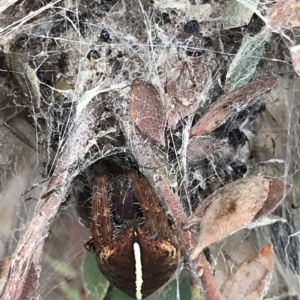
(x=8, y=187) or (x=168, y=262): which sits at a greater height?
(x=8, y=187)

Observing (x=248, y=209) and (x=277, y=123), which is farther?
(x=277, y=123)

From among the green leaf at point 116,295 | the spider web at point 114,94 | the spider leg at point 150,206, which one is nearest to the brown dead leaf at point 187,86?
the spider web at point 114,94

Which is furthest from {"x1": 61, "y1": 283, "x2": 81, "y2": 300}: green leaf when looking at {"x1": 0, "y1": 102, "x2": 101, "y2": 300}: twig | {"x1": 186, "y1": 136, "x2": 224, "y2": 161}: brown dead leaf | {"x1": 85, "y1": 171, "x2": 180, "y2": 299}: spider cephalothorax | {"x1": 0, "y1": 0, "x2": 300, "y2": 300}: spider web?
{"x1": 186, "y1": 136, "x2": 224, "y2": 161}: brown dead leaf

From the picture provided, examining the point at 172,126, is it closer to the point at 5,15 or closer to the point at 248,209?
the point at 248,209

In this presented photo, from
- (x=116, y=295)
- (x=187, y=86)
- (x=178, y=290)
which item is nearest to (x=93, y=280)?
(x=116, y=295)

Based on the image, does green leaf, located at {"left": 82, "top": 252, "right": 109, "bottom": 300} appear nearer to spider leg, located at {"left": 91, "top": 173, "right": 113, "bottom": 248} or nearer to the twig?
spider leg, located at {"left": 91, "top": 173, "right": 113, "bottom": 248}

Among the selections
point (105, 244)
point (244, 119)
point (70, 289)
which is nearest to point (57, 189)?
point (105, 244)

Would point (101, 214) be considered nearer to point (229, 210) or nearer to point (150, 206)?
point (150, 206)
